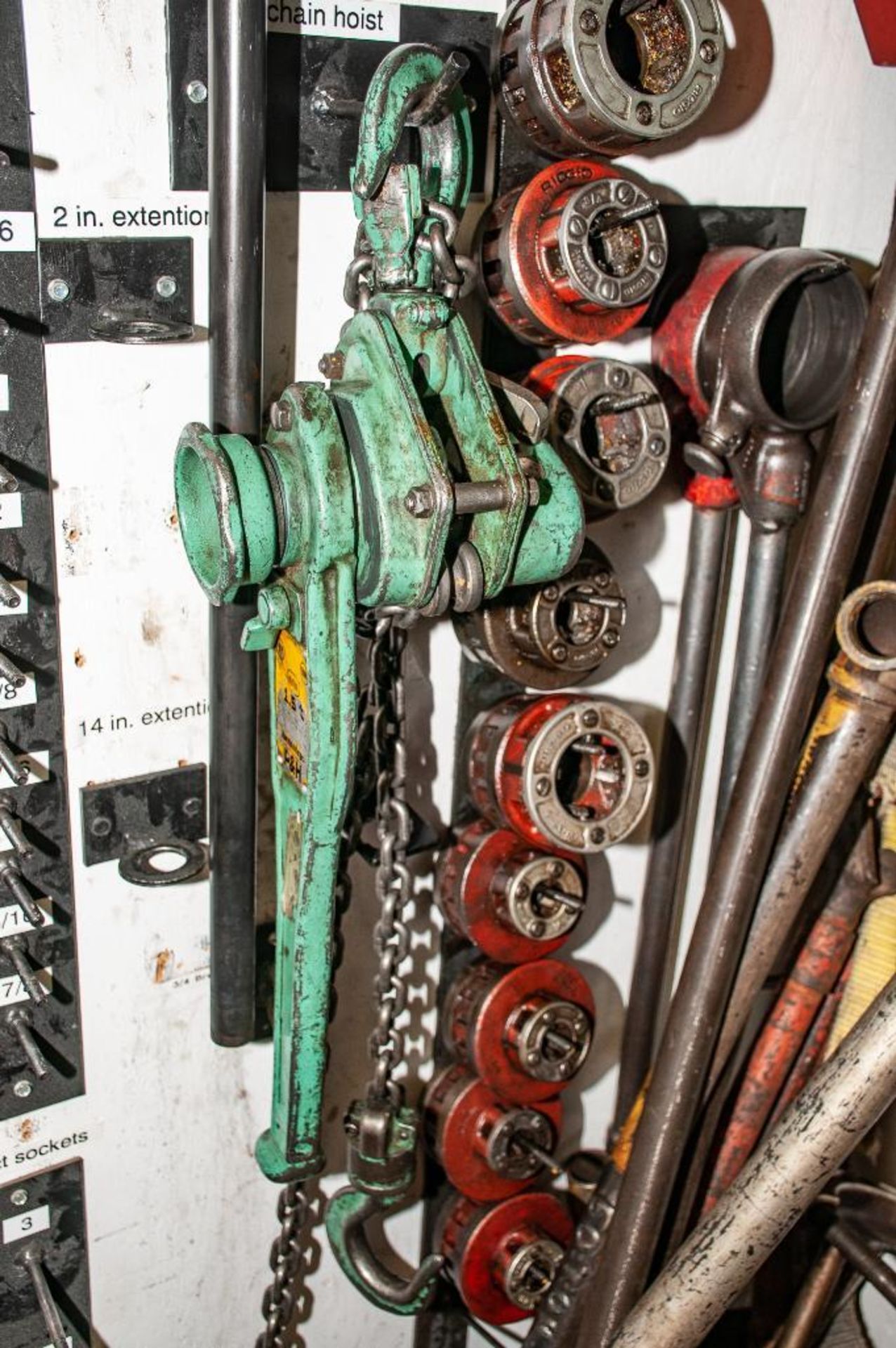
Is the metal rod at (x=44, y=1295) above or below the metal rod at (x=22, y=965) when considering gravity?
below

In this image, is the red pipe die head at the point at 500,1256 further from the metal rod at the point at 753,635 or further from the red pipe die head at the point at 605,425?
the red pipe die head at the point at 605,425

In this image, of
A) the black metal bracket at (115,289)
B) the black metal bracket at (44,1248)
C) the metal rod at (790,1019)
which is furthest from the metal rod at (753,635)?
the black metal bracket at (44,1248)

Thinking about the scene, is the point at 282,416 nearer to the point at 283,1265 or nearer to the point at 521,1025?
the point at 521,1025

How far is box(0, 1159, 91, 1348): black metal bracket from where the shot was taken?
1.19 meters

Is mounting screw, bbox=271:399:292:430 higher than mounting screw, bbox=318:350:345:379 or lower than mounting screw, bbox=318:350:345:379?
lower

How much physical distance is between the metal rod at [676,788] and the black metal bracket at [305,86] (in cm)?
52

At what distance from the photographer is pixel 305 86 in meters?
1.02

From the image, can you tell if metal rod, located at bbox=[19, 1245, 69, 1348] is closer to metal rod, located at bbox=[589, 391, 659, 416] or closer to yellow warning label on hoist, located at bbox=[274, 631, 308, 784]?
yellow warning label on hoist, located at bbox=[274, 631, 308, 784]

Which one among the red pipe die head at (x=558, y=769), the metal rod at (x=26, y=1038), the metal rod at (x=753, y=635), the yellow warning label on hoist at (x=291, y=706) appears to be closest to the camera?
the yellow warning label on hoist at (x=291, y=706)

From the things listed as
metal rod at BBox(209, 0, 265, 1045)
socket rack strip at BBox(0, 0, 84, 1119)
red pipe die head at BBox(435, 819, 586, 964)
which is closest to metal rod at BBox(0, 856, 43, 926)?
socket rack strip at BBox(0, 0, 84, 1119)

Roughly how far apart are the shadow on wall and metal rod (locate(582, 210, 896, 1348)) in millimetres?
225

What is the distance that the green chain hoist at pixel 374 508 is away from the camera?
0.90m

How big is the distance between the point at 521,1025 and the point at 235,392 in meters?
0.72

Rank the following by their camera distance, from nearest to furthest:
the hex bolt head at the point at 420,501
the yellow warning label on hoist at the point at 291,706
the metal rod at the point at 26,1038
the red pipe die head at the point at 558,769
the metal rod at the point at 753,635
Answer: the hex bolt head at the point at 420,501
the yellow warning label on hoist at the point at 291,706
the metal rod at the point at 26,1038
the red pipe die head at the point at 558,769
the metal rod at the point at 753,635
